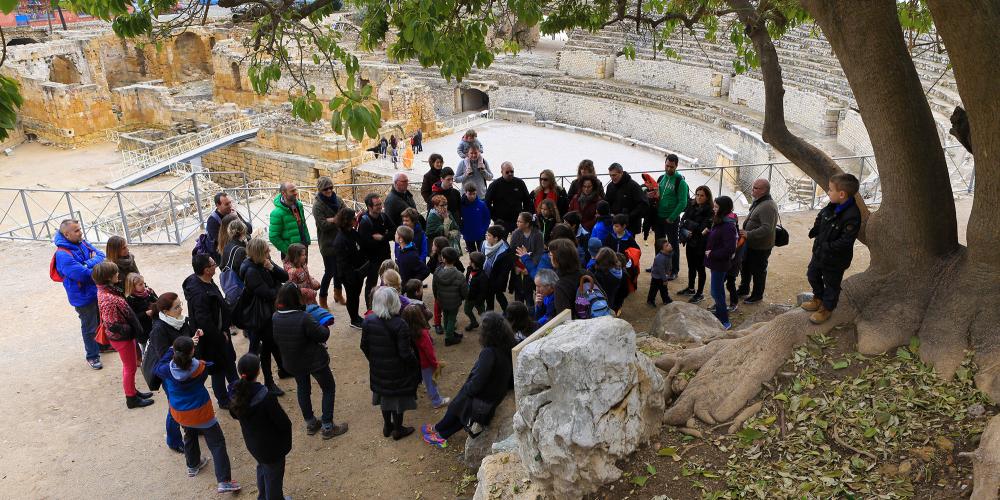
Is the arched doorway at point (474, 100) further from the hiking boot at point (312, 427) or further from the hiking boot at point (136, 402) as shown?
the hiking boot at point (312, 427)

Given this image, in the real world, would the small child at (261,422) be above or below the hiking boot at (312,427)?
above

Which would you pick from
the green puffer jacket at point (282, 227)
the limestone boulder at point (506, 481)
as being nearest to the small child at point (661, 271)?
the limestone boulder at point (506, 481)

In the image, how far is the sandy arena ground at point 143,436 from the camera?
548 centimetres

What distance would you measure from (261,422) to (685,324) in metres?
4.02

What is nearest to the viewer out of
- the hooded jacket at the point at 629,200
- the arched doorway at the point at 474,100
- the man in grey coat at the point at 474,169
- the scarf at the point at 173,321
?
the scarf at the point at 173,321

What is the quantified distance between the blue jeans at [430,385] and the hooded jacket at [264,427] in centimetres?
155

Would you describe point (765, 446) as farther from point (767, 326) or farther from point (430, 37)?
A: point (430, 37)

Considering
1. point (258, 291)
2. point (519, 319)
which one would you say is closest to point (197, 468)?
point (258, 291)

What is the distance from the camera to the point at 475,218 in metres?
8.38

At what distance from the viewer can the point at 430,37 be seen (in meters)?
5.27

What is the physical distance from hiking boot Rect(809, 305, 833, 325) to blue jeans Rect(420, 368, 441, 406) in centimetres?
311

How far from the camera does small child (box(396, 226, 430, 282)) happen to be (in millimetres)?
7031

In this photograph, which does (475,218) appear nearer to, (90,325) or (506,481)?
(90,325)

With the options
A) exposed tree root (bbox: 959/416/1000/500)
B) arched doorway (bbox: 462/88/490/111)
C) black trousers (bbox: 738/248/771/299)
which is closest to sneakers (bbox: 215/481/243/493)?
exposed tree root (bbox: 959/416/1000/500)
